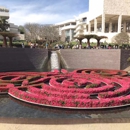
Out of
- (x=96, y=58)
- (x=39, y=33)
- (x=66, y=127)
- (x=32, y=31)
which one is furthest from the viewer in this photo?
(x=39, y=33)

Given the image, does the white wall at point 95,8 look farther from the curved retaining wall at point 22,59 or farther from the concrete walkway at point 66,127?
the concrete walkway at point 66,127

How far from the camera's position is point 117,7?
5241cm

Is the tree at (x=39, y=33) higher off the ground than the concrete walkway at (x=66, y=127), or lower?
higher

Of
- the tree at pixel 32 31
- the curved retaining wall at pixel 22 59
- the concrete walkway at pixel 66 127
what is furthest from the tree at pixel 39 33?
the concrete walkway at pixel 66 127

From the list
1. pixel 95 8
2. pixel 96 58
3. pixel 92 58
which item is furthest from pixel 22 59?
pixel 95 8

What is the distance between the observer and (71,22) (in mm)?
94750

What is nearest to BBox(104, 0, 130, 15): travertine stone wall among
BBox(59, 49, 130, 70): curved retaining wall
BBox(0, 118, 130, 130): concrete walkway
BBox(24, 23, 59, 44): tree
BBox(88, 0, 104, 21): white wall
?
BBox(88, 0, 104, 21): white wall

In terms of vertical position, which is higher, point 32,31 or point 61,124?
point 32,31

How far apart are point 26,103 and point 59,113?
213 cm

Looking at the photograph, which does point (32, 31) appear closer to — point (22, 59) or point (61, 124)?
point (22, 59)

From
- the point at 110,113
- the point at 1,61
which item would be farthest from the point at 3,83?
the point at 1,61

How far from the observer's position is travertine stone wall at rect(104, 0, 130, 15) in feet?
170

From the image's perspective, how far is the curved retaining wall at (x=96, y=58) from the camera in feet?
81.0

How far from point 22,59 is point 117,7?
127 ft
